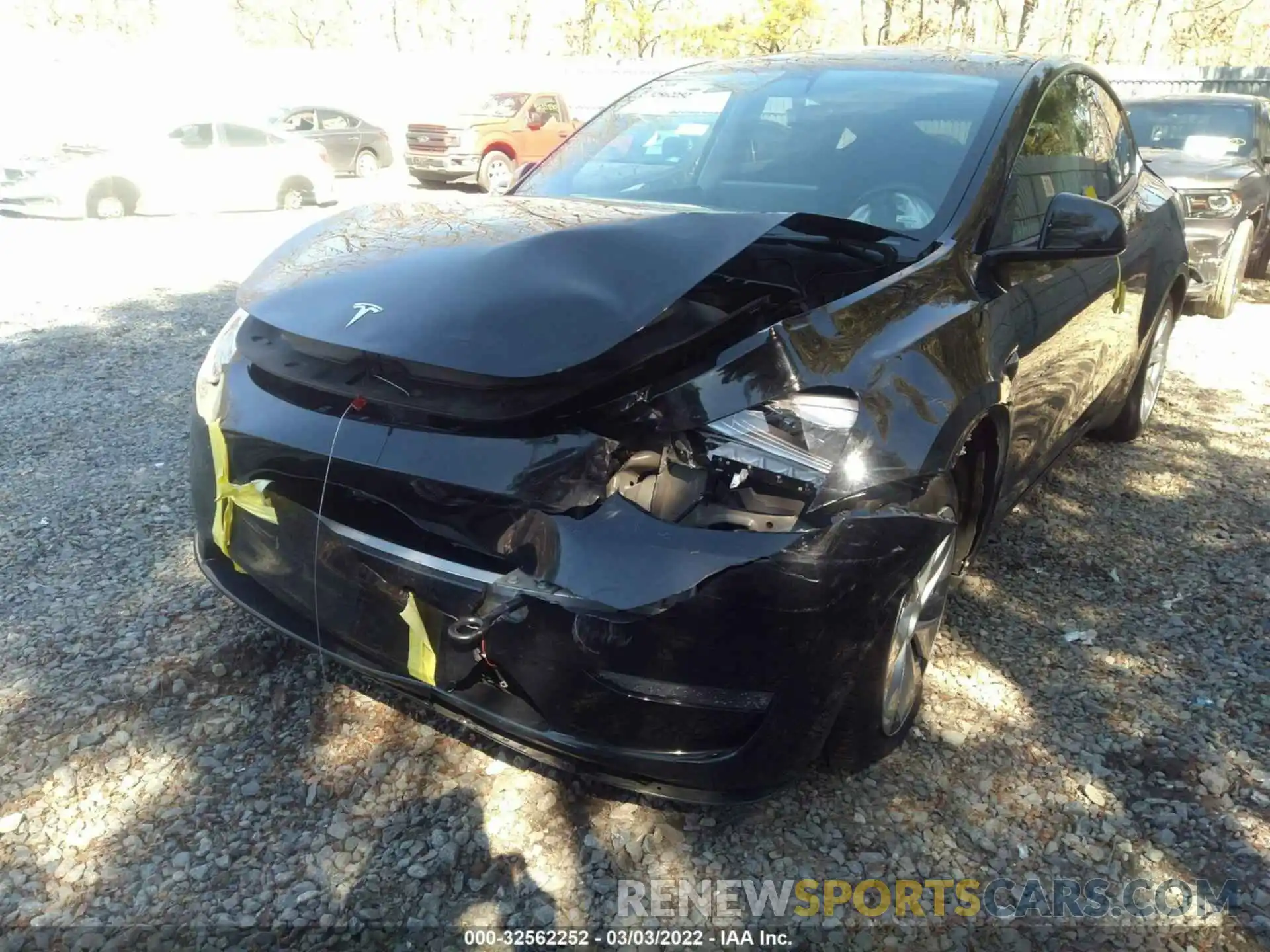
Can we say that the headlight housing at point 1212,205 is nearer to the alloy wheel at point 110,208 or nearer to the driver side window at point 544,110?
the driver side window at point 544,110

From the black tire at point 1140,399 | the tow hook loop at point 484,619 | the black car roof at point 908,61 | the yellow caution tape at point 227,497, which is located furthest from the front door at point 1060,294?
the yellow caution tape at point 227,497

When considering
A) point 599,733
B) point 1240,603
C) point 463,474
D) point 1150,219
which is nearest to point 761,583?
point 599,733

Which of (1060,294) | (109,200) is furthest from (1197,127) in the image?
(109,200)

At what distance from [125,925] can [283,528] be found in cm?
90

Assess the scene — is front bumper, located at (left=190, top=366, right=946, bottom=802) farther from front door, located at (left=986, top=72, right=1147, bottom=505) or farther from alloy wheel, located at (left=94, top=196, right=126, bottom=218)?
alloy wheel, located at (left=94, top=196, right=126, bottom=218)

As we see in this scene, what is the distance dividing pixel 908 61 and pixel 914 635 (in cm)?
228

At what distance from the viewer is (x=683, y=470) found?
195 cm

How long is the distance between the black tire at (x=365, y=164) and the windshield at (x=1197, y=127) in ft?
48.0

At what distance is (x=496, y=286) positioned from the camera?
85.3 inches

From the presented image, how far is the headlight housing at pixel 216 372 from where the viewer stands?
2479 mm

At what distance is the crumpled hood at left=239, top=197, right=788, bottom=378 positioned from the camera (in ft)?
6.57

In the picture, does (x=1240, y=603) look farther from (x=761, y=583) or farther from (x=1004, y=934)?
(x=761, y=583)

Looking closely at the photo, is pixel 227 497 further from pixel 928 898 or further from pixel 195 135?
pixel 195 135

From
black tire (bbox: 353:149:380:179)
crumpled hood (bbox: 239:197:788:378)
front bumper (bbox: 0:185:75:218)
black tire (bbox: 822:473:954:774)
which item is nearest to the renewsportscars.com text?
black tire (bbox: 822:473:954:774)
